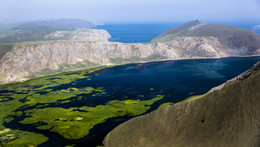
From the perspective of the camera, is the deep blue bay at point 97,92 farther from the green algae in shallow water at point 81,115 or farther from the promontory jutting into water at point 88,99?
the green algae in shallow water at point 81,115

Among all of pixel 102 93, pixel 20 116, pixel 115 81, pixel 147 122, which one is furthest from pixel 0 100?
pixel 147 122

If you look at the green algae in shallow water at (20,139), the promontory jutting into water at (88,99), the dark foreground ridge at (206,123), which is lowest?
the green algae in shallow water at (20,139)

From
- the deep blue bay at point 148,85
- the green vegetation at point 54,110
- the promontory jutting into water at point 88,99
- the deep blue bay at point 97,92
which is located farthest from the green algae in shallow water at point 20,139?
the deep blue bay at point 148,85

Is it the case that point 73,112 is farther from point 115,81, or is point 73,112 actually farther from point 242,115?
point 242,115

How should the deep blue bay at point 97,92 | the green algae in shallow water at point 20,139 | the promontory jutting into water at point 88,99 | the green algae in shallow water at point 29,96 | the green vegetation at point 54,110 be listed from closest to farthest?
1. the green algae in shallow water at point 20,139
2. the green algae in shallow water at point 29,96
3. the green vegetation at point 54,110
4. the promontory jutting into water at point 88,99
5. the deep blue bay at point 97,92

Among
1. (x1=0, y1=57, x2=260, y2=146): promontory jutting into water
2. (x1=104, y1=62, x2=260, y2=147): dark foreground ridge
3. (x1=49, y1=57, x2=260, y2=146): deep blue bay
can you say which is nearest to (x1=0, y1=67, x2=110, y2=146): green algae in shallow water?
(x1=0, y1=57, x2=260, y2=146): promontory jutting into water

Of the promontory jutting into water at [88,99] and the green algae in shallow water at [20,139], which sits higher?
the promontory jutting into water at [88,99]

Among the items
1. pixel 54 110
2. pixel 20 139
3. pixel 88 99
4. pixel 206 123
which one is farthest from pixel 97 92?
pixel 206 123
